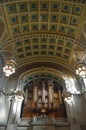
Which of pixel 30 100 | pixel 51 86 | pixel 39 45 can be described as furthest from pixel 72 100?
pixel 39 45

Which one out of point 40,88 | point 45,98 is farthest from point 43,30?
point 45,98

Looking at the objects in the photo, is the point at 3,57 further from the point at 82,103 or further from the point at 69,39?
the point at 82,103

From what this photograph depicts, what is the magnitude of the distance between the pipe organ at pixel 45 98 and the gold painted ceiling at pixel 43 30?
9.35 feet

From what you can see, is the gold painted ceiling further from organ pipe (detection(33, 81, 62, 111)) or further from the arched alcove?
organ pipe (detection(33, 81, 62, 111))

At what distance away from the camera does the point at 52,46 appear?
16.2 m

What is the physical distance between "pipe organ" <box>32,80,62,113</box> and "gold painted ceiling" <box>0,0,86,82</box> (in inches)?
112

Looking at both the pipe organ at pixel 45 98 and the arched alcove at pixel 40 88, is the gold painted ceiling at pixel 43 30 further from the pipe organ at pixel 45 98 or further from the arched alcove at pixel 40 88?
the pipe organ at pixel 45 98

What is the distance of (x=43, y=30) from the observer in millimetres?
14016

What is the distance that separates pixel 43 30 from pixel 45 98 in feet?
23.2

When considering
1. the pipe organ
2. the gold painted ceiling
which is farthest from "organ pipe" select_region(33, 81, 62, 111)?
the gold painted ceiling

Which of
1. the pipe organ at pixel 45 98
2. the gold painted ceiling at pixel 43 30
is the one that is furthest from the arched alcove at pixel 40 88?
the gold painted ceiling at pixel 43 30

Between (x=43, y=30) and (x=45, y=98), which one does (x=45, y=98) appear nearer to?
(x=45, y=98)

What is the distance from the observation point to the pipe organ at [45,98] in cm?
1318

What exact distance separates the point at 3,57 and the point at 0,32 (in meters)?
3.45
